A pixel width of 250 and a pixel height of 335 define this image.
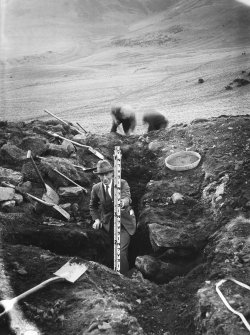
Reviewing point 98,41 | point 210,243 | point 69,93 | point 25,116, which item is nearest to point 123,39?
point 98,41

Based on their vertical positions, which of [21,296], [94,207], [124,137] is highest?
[21,296]

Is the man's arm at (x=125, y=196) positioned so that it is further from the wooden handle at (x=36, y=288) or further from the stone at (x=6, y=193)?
the stone at (x=6, y=193)

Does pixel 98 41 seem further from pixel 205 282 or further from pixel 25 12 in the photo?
pixel 205 282

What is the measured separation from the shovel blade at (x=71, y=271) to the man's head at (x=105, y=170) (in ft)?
3.32

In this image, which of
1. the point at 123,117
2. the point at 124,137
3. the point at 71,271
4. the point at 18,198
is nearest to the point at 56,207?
the point at 18,198

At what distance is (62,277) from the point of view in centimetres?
315

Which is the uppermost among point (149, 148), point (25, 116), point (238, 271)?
point (238, 271)

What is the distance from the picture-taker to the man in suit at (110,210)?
4170mm

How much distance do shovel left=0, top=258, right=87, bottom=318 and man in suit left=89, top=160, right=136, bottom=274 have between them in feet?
3.08

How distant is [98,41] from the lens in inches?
626

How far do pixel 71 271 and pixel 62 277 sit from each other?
12 cm

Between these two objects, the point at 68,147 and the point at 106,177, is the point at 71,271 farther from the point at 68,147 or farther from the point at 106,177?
the point at 68,147

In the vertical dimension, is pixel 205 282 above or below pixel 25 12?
below

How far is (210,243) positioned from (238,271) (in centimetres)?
69
